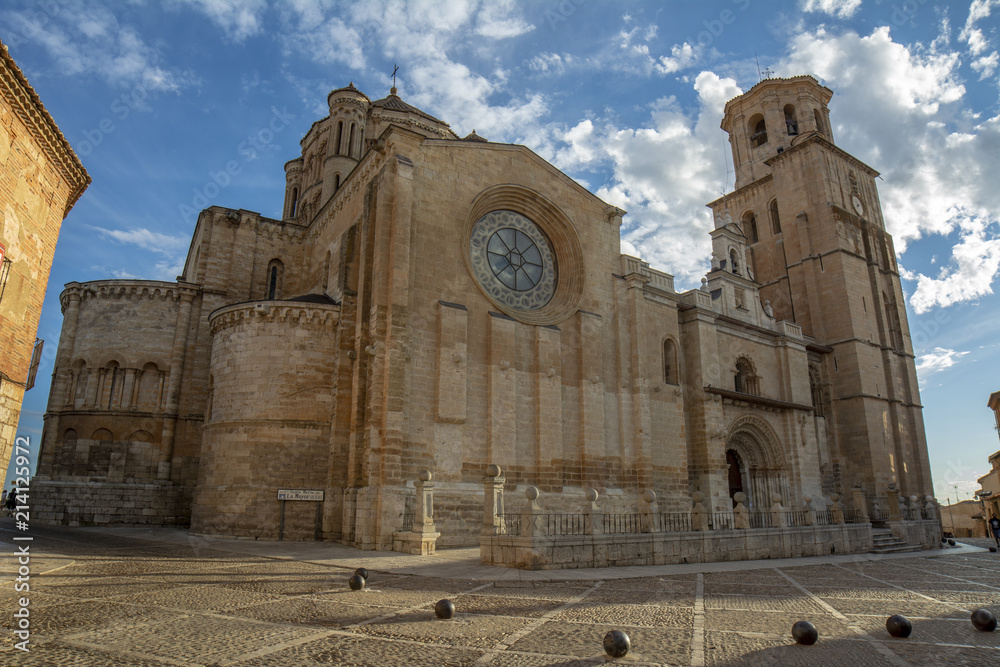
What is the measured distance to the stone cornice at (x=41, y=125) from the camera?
9.01 metres

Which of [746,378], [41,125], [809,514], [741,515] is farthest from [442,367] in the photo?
[746,378]

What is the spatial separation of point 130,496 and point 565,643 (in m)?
21.2

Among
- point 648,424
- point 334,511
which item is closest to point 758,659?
point 334,511

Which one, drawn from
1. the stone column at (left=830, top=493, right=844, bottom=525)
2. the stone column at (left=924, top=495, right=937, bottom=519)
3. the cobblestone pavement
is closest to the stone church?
the stone column at (left=924, top=495, right=937, bottom=519)

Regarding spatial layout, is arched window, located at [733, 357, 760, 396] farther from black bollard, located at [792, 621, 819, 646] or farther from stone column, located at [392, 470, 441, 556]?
black bollard, located at [792, 621, 819, 646]

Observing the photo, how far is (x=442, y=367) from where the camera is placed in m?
16.7

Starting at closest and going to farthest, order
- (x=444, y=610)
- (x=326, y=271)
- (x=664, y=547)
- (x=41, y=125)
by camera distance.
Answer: (x=444, y=610) < (x=41, y=125) < (x=664, y=547) < (x=326, y=271)

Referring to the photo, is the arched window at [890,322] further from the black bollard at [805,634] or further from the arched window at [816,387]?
the black bollard at [805,634]

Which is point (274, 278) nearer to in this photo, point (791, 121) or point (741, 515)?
point (741, 515)

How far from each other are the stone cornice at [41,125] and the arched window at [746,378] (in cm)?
2424

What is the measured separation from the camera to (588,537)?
472 inches

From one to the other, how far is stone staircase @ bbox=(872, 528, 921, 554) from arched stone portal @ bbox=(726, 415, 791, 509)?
4259mm

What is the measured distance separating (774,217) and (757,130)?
666 centimetres

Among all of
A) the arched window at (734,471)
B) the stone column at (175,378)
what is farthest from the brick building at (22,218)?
the arched window at (734,471)
